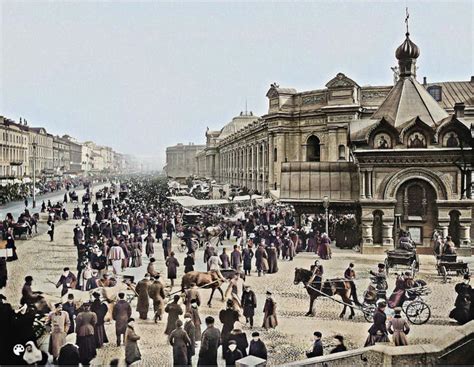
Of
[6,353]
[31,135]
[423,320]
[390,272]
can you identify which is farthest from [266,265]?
[31,135]

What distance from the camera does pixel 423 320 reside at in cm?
1429

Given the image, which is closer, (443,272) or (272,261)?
(443,272)

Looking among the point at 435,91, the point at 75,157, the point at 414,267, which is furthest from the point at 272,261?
the point at 75,157

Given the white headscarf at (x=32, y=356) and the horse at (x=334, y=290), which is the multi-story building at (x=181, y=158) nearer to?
the horse at (x=334, y=290)

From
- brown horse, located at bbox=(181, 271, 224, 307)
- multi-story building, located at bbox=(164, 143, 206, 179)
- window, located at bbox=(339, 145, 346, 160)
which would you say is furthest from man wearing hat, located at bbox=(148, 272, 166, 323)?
multi-story building, located at bbox=(164, 143, 206, 179)

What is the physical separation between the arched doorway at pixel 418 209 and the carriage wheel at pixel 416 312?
34.2 feet

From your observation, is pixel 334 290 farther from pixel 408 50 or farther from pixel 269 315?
pixel 408 50

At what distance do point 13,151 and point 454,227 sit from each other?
32.2 metres

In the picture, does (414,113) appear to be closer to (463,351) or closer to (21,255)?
(463,351)

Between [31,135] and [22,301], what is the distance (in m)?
27.3

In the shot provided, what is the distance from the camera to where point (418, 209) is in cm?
2412

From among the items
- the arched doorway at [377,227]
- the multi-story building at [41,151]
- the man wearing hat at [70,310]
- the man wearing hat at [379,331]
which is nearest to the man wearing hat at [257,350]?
the man wearing hat at [379,331]

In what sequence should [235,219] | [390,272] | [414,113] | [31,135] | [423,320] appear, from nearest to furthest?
[423,320] → [390,272] → [414,113] → [235,219] → [31,135]

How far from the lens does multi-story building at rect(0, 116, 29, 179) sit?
36.2m
